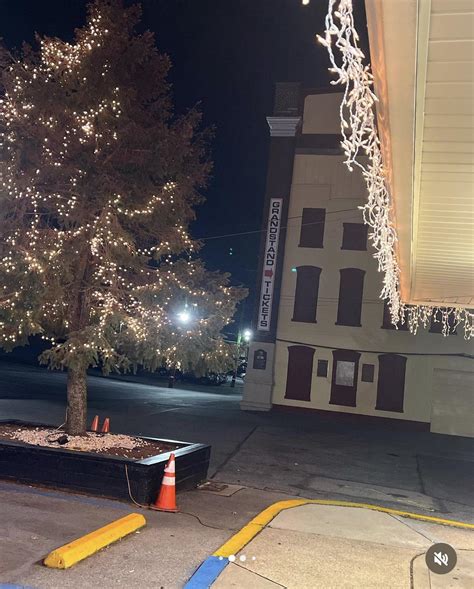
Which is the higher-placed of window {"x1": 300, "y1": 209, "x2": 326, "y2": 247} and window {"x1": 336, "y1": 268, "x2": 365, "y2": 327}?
window {"x1": 300, "y1": 209, "x2": 326, "y2": 247}

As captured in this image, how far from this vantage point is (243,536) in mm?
5977

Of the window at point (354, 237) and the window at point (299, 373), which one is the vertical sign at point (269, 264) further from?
the window at point (354, 237)

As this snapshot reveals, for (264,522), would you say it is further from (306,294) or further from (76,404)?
(306,294)

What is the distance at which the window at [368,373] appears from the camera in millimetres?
21531

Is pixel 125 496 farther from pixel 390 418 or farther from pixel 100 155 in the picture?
pixel 390 418

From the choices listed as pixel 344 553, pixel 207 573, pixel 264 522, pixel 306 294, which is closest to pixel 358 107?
pixel 207 573

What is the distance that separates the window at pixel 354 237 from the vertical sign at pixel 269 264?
2.60m

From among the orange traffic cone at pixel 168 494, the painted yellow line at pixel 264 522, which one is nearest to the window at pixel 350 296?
the painted yellow line at pixel 264 522

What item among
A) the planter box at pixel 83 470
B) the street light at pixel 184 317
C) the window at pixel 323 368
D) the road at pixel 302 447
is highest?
the street light at pixel 184 317

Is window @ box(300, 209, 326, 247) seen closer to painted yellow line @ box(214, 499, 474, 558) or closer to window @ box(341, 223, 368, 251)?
window @ box(341, 223, 368, 251)

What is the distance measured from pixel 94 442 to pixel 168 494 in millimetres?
1972

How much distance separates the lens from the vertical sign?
22422 millimetres

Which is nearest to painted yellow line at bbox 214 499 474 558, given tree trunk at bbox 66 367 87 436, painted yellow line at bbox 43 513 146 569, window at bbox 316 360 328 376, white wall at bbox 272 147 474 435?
painted yellow line at bbox 43 513 146 569

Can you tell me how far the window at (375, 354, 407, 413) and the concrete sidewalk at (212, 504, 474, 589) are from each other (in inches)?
560
